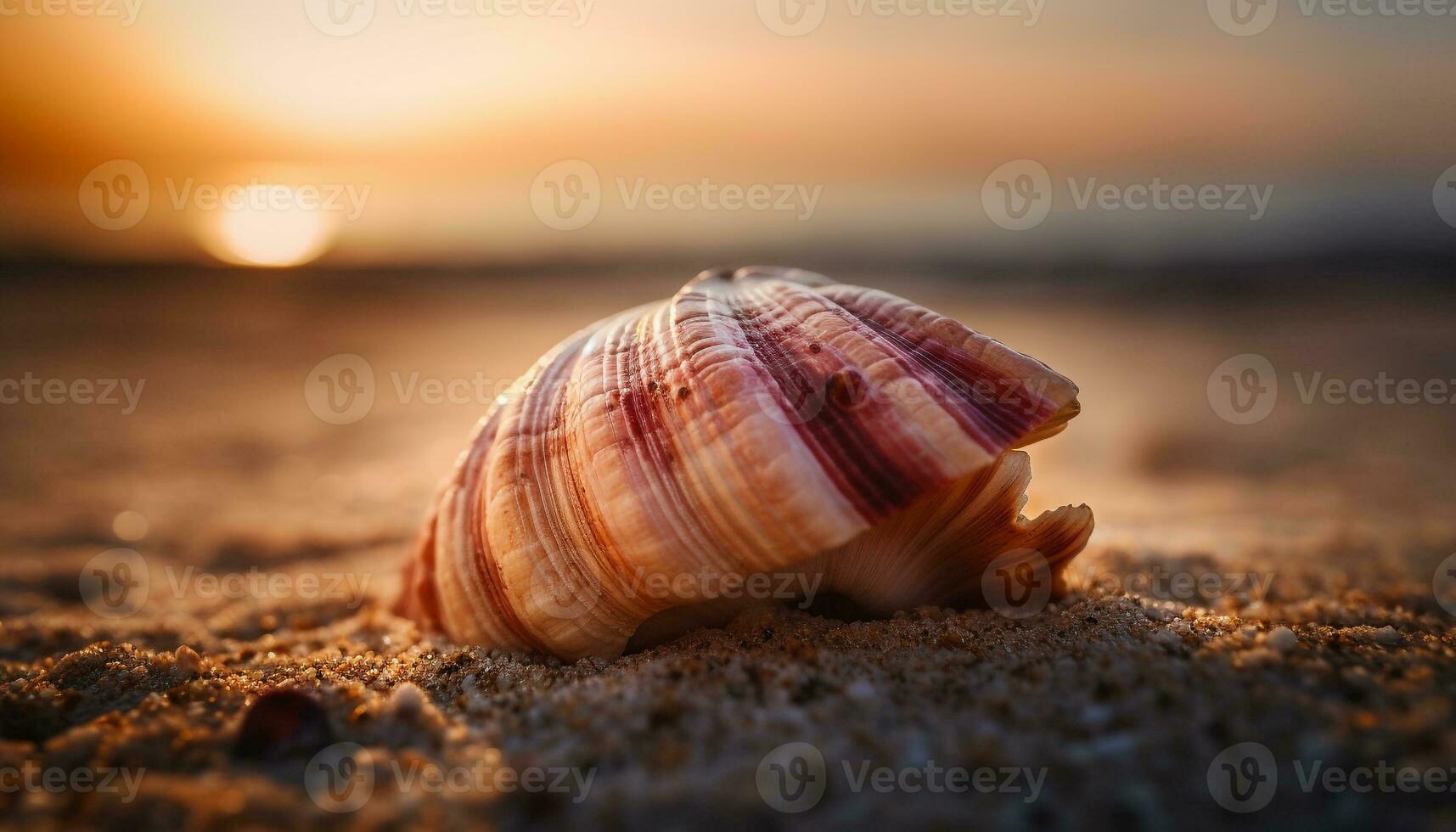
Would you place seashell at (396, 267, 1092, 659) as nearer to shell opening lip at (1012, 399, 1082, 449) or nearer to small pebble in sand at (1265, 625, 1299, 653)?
shell opening lip at (1012, 399, 1082, 449)

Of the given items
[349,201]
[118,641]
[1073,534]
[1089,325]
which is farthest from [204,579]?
[1089,325]

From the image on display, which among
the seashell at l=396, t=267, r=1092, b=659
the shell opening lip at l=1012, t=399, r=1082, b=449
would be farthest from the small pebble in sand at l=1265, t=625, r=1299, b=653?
the shell opening lip at l=1012, t=399, r=1082, b=449

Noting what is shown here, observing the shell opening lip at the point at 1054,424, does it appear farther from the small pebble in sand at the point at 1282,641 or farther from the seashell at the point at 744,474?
the small pebble in sand at the point at 1282,641

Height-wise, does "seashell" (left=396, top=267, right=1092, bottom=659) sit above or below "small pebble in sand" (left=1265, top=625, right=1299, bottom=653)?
above

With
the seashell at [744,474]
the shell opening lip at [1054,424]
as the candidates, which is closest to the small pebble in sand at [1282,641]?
the seashell at [744,474]

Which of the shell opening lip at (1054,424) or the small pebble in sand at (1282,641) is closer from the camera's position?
the small pebble in sand at (1282,641)

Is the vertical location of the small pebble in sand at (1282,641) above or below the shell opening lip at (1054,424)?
below

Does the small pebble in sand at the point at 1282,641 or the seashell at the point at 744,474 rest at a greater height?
the seashell at the point at 744,474
